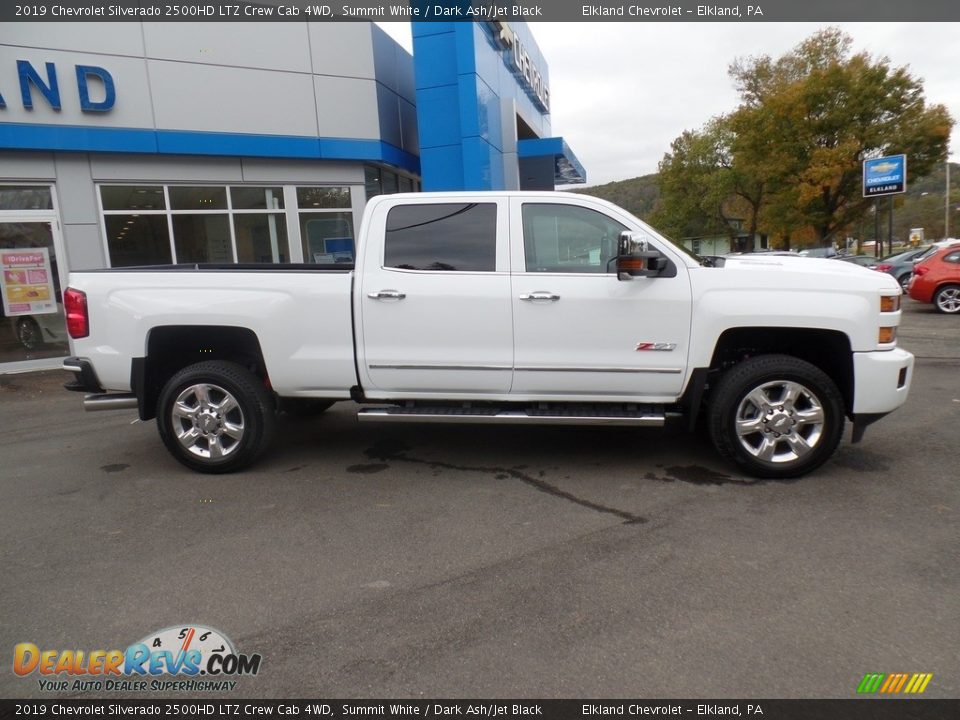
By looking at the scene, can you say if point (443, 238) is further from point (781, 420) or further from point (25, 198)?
point (25, 198)

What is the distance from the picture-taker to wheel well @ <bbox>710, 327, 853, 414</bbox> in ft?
15.0

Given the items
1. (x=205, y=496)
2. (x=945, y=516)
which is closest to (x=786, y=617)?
(x=945, y=516)

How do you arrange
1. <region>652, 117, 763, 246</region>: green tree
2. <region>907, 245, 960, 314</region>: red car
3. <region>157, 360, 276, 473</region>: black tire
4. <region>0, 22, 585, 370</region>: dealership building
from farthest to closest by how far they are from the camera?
<region>652, 117, 763, 246</region>: green tree, <region>907, 245, 960, 314</region>: red car, <region>0, 22, 585, 370</region>: dealership building, <region>157, 360, 276, 473</region>: black tire

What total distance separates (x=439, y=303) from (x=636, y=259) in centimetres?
142

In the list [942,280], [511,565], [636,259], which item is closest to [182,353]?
[511,565]

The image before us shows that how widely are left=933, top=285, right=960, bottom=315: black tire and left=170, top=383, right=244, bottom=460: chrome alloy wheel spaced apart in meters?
15.1

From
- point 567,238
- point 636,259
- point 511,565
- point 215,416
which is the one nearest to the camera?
point 511,565

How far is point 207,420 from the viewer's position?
500 cm

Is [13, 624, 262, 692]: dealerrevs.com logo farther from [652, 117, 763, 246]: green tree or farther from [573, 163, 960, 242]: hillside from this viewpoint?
[573, 163, 960, 242]: hillside

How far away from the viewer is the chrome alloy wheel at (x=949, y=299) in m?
14.1

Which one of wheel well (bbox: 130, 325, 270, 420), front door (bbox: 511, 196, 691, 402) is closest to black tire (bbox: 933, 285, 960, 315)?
front door (bbox: 511, 196, 691, 402)

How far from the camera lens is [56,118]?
35.9 ft

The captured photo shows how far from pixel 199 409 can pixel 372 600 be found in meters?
2.53
